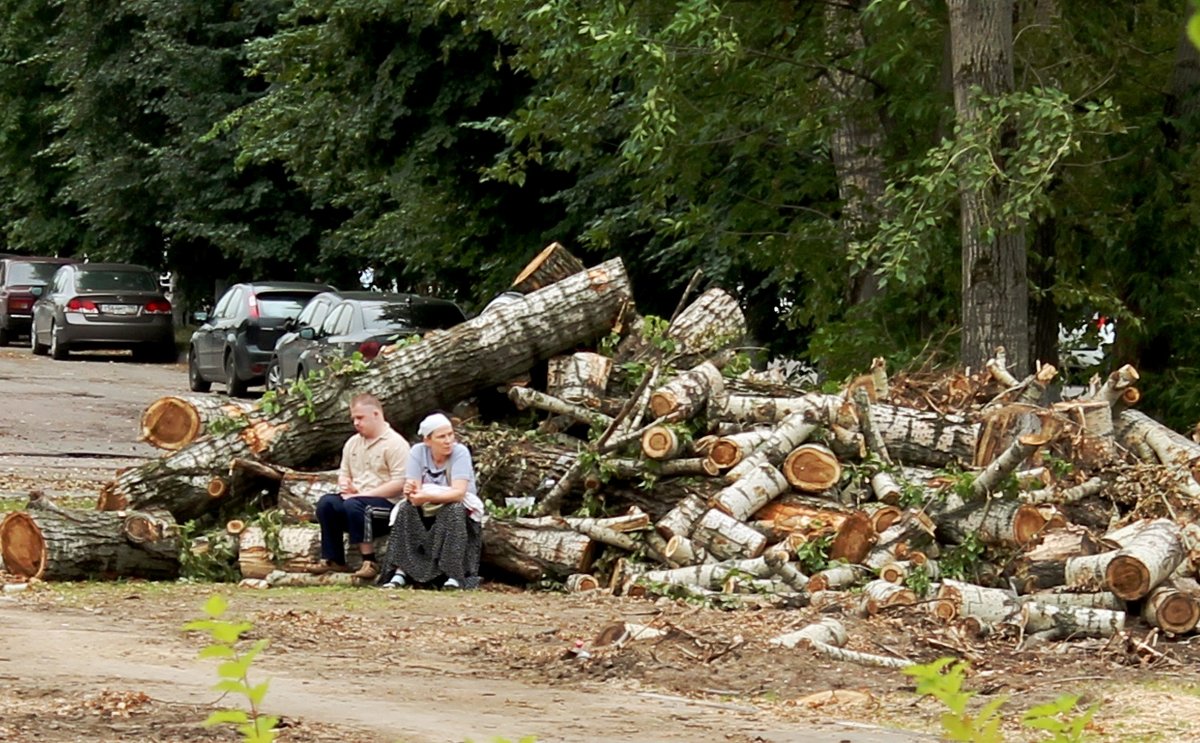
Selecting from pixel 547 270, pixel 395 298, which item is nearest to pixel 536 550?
pixel 547 270

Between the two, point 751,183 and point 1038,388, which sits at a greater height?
point 751,183

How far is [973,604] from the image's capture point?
10.3 meters

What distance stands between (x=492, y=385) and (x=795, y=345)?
11786mm

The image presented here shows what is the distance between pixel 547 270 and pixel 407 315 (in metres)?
9.76

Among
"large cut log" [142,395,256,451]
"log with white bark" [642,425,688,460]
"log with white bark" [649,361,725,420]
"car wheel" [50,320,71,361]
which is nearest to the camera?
"log with white bark" [642,425,688,460]

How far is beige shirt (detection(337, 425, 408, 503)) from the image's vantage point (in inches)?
492

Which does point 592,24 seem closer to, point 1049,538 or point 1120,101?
point 1120,101

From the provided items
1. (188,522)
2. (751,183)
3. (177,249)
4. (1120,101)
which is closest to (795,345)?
(751,183)

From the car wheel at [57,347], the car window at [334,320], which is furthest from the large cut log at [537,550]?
the car wheel at [57,347]

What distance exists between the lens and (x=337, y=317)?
2494 centimetres

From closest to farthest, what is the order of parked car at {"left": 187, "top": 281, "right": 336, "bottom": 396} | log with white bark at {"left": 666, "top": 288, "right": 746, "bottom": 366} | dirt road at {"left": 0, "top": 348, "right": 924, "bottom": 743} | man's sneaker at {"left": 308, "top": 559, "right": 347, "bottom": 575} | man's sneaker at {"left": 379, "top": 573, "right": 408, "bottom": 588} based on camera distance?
dirt road at {"left": 0, "top": 348, "right": 924, "bottom": 743} < man's sneaker at {"left": 379, "top": 573, "right": 408, "bottom": 588} < man's sneaker at {"left": 308, "top": 559, "right": 347, "bottom": 575} < log with white bark at {"left": 666, "top": 288, "right": 746, "bottom": 366} < parked car at {"left": 187, "top": 281, "right": 336, "bottom": 396}

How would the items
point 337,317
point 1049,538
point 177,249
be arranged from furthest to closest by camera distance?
point 177,249
point 337,317
point 1049,538

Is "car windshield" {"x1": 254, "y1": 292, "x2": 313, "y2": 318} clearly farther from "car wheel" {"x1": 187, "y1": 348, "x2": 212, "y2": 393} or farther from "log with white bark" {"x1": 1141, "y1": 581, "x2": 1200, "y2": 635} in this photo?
"log with white bark" {"x1": 1141, "y1": 581, "x2": 1200, "y2": 635}

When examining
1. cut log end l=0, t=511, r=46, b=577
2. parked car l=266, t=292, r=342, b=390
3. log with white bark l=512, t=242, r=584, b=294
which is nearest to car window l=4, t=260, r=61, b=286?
parked car l=266, t=292, r=342, b=390
